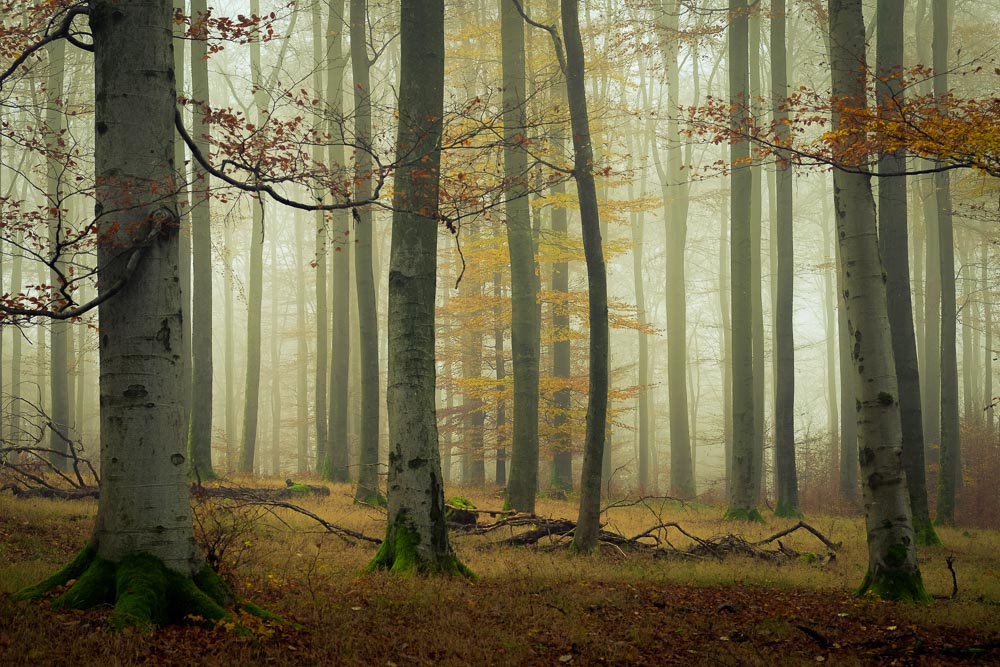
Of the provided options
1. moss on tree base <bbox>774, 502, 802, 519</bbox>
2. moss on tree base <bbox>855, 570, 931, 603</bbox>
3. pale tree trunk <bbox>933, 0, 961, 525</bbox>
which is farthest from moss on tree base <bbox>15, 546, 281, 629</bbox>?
pale tree trunk <bbox>933, 0, 961, 525</bbox>

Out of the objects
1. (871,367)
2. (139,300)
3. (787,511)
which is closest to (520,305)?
(787,511)

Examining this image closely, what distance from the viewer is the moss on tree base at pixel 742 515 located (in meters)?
16.4

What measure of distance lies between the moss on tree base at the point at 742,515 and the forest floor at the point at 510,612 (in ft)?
16.7

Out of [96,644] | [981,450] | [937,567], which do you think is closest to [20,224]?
[96,644]

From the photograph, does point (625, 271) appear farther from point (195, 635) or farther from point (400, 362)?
point (195, 635)

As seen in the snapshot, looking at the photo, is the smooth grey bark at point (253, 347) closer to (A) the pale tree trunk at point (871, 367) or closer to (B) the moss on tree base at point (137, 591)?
(B) the moss on tree base at point (137, 591)

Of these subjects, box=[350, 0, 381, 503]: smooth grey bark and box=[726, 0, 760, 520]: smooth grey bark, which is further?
box=[726, 0, 760, 520]: smooth grey bark

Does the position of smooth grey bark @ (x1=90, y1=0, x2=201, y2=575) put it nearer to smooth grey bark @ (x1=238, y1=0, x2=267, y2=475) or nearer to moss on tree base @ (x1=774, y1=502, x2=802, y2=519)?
moss on tree base @ (x1=774, y1=502, x2=802, y2=519)

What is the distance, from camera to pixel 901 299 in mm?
13656

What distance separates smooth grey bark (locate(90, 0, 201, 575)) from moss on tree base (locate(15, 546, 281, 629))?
94 millimetres

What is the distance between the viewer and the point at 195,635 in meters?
5.34

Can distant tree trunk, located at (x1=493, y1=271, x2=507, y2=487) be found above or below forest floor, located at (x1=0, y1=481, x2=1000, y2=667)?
above

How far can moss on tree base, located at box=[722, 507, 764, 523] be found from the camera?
16.4 meters

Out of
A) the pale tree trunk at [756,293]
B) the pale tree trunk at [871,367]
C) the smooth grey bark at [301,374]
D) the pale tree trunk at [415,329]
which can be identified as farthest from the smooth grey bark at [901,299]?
the smooth grey bark at [301,374]
